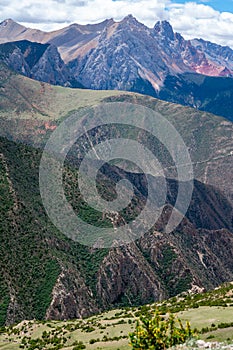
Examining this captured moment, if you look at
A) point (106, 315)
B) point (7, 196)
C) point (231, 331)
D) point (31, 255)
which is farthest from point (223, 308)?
point (7, 196)

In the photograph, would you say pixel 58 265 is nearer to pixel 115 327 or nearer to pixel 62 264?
pixel 62 264

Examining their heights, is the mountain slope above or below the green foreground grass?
below

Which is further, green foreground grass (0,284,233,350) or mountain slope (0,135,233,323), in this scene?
mountain slope (0,135,233,323)

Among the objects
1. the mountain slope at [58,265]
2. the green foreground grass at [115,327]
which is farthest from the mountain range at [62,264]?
the green foreground grass at [115,327]

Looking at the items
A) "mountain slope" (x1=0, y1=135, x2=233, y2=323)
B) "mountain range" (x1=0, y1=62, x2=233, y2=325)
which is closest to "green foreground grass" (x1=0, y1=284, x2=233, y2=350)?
"mountain range" (x1=0, y1=62, x2=233, y2=325)

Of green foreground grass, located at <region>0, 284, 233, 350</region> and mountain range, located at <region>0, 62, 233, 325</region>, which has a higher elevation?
green foreground grass, located at <region>0, 284, 233, 350</region>

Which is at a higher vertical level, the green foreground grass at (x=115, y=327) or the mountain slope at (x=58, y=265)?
the green foreground grass at (x=115, y=327)

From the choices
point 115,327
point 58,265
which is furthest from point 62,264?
point 115,327

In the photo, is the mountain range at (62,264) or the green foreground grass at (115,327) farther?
the mountain range at (62,264)

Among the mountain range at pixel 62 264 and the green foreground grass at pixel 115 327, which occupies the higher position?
the green foreground grass at pixel 115 327

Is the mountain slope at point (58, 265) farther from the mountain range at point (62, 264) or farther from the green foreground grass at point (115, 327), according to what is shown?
the green foreground grass at point (115, 327)

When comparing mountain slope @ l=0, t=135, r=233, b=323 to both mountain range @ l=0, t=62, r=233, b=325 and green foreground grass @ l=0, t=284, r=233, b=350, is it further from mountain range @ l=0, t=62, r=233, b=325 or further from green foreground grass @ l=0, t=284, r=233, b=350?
green foreground grass @ l=0, t=284, r=233, b=350
